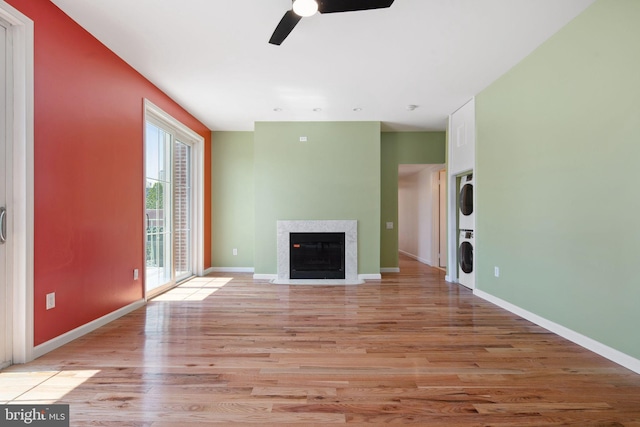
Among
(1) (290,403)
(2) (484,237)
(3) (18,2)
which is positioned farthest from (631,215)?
(3) (18,2)

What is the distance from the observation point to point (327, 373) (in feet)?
6.52

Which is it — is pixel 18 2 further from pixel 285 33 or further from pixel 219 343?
pixel 219 343

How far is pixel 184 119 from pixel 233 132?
1193mm

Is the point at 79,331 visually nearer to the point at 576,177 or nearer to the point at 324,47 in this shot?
the point at 324,47

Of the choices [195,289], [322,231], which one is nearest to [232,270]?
[195,289]

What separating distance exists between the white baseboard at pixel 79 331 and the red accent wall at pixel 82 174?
4 cm

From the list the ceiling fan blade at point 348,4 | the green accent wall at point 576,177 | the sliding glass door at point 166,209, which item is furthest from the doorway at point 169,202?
the green accent wall at point 576,177

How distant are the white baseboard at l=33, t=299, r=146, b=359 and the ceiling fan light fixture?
3.13 m

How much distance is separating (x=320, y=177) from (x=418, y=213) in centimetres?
358

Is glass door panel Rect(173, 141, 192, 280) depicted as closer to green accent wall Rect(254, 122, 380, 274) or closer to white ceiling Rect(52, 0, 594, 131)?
white ceiling Rect(52, 0, 594, 131)

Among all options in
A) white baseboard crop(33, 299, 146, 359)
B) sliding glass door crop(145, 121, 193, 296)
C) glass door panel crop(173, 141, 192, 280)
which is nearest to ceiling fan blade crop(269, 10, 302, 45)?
sliding glass door crop(145, 121, 193, 296)

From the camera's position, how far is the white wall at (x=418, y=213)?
22.0 ft

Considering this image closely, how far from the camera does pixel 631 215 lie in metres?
2.04

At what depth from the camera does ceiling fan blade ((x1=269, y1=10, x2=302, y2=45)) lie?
2.11m
